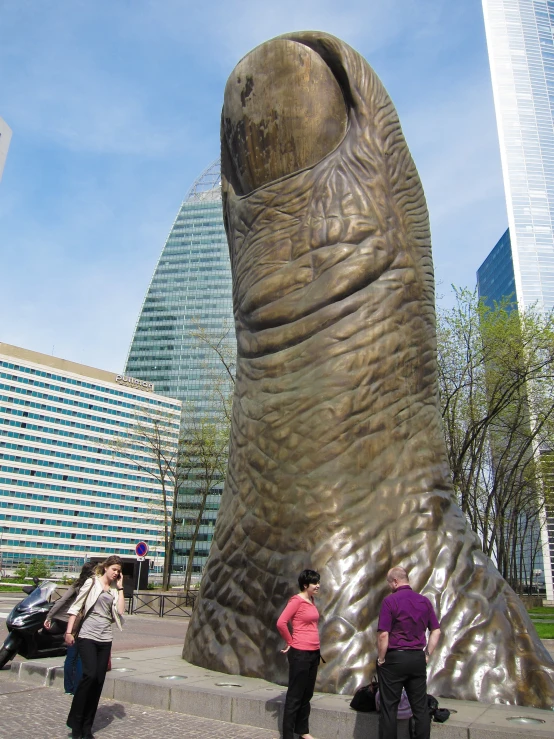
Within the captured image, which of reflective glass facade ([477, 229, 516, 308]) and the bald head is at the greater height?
reflective glass facade ([477, 229, 516, 308])

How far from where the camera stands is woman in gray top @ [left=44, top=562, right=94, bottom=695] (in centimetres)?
524

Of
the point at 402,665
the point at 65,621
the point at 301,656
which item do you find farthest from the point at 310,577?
the point at 65,621

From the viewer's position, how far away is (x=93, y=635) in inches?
A: 187

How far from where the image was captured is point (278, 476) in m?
6.21

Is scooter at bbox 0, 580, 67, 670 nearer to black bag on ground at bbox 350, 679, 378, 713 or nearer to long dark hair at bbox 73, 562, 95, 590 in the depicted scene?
long dark hair at bbox 73, 562, 95, 590

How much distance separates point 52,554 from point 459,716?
100 meters

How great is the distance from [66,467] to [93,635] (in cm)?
10094

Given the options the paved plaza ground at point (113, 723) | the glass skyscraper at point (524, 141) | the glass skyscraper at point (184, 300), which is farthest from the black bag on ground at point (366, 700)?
the glass skyscraper at point (184, 300)

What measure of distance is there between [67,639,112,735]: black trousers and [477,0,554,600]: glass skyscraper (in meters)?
81.4

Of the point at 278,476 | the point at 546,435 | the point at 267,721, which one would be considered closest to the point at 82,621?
the point at 267,721

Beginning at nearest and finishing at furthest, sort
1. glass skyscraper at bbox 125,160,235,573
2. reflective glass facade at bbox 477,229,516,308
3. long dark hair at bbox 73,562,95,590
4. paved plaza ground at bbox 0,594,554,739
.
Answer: paved plaza ground at bbox 0,594,554,739
long dark hair at bbox 73,562,95,590
reflective glass facade at bbox 477,229,516,308
glass skyscraper at bbox 125,160,235,573

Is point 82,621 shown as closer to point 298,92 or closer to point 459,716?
point 459,716

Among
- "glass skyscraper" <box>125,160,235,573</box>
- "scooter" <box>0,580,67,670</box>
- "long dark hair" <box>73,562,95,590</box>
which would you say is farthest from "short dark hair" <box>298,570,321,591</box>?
"glass skyscraper" <box>125,160,235,573</box>

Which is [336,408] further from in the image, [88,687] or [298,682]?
[88,687]
